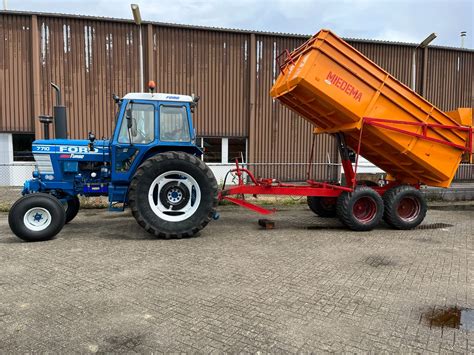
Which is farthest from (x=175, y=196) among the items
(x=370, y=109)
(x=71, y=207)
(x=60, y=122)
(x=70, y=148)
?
(x=370, y=109)

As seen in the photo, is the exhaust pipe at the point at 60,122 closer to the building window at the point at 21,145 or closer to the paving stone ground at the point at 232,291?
the paving stone ground at the point at 232,291

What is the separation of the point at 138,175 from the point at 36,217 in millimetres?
1772

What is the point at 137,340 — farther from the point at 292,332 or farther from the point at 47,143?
the point at 47,143

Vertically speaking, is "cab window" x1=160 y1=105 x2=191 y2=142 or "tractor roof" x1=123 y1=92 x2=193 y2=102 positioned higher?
"tractor roof" x1=123 y1=92 x2=193 y2=102

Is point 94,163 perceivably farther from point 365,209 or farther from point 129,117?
point 365,209

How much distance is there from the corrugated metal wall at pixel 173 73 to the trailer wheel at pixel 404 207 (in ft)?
23.1

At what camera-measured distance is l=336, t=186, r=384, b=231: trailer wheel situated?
7.36 metres

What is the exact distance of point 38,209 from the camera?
20.4 feet

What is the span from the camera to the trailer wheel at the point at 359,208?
7359 mm

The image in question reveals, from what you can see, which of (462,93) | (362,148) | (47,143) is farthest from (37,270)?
(462,93)

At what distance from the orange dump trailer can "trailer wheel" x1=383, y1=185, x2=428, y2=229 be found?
493 millimetres

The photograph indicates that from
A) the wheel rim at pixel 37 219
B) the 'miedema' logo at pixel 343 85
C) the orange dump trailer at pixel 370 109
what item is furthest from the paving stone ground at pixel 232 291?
the 'miedema' logo at pixel 343 85

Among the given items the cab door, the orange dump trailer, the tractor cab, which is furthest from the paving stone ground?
the orange dump trailer

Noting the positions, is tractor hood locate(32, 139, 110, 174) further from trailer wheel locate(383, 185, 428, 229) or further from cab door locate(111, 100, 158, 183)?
trailer wheel locate(383, 185, 428, 229)
